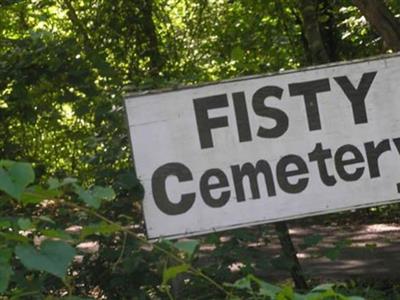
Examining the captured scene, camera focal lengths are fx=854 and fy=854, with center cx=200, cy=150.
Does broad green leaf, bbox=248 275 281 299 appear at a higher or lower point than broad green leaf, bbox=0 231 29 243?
lower

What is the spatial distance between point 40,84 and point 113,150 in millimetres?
497

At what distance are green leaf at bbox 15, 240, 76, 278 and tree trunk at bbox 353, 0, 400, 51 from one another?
7.79 feet

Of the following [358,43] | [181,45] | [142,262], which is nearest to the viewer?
[142,262]

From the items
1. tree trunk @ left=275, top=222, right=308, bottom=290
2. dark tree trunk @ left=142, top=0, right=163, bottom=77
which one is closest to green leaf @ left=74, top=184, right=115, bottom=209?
tree trunk @ left=275, top=222, right=308, bottom=290

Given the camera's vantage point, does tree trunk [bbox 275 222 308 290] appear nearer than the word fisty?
No

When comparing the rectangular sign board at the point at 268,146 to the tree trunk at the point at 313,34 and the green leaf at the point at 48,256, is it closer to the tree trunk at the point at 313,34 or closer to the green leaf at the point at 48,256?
the green leaf at the point at 48,256

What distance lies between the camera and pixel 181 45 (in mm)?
5535

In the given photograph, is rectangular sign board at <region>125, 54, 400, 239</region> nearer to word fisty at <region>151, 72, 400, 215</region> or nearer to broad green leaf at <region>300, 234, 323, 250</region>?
word fisty at <region>151, 72, 400, 215</region>

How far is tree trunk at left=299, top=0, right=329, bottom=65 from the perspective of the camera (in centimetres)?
507

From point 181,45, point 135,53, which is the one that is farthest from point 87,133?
point 181,45

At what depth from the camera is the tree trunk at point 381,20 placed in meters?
3.74

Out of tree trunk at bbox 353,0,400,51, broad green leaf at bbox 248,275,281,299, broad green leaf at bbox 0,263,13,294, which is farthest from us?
tree trunk at bbox 353,0,400,51

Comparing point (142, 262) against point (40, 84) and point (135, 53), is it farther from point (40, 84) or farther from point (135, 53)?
point (135, 53)

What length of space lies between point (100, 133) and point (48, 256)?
221 cm
